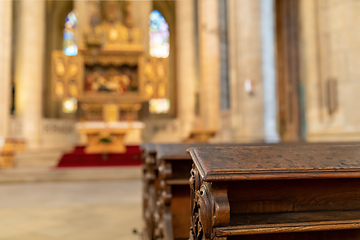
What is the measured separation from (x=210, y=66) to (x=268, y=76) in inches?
149

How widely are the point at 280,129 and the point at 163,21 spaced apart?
10.9 m

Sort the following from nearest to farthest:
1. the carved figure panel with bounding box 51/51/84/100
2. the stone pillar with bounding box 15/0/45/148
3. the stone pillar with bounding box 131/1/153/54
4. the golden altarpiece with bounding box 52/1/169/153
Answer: the carved figure panel with bounding box 51/51/84/100 < the golden altarpiece with bounding box 52/1/169/153 < the stone pillar with bounding box 15/0/45/148 < the stone pillar with bounding box 131/1/153/54

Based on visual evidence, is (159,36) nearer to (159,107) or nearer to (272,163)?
(159,107)

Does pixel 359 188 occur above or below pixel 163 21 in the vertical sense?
below

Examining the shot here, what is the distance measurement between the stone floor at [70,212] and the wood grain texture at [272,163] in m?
2.43

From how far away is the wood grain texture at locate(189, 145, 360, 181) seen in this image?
1.09m

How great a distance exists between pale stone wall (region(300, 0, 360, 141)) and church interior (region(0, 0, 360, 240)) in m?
0.02

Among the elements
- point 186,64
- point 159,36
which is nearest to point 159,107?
point 186,64

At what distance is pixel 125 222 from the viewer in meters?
3.91

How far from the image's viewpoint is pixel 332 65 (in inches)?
199

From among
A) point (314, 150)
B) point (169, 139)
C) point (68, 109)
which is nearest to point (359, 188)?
point (314, 150)

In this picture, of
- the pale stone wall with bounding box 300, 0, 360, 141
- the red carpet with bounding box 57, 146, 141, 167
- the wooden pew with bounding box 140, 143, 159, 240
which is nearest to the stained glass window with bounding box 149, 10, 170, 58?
the red carpet with bounding box 57, 146, 141, 167

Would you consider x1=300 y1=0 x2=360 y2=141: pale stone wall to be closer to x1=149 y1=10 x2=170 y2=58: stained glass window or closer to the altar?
the altar

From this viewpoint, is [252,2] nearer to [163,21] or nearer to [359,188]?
[359,188]
